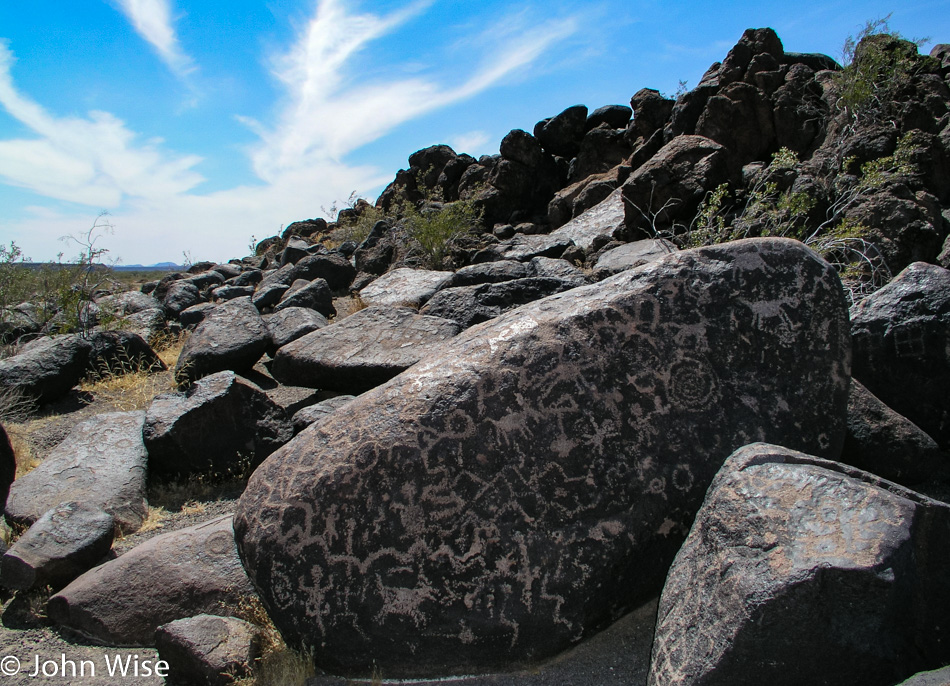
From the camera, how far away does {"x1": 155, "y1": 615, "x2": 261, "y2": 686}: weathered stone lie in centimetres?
269

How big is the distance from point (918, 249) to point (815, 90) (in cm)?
801

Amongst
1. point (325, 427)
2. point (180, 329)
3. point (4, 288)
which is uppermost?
point (4, 288)

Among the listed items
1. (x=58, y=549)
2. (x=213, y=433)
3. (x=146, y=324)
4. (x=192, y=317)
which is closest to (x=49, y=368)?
(x=213, y=433)

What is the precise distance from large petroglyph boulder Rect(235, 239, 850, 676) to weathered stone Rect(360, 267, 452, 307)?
20.7ft

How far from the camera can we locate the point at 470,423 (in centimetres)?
276

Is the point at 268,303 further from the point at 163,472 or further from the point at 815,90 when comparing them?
the point at 815,90

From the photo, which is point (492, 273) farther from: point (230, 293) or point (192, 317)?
point (230, 293)

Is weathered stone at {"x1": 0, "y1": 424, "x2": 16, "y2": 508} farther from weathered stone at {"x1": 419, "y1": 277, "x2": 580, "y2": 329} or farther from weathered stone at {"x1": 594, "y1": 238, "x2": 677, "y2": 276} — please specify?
weathered stone at {"x1": 594, "y1": 238, "x2": 677, "y2": 276}

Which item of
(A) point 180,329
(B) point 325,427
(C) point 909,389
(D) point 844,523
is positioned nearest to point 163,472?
(B) point 325,427

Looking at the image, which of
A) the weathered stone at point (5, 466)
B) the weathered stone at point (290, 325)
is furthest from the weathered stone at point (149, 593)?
the weathered stone at point (290, 325)

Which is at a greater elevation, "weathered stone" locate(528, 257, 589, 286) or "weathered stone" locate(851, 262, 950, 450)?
"weathered stone" locate(528, 257, 589, 286)

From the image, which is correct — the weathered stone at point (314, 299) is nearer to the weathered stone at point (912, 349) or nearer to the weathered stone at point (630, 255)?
the weathered stone at point (630, 255)

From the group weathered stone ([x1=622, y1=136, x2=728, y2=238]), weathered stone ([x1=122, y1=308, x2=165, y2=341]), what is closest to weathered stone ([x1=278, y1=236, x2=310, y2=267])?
weathered stone ([x1=122, y1=308, x2=165, y2=341])

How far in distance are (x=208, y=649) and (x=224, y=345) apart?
16.2 feet
